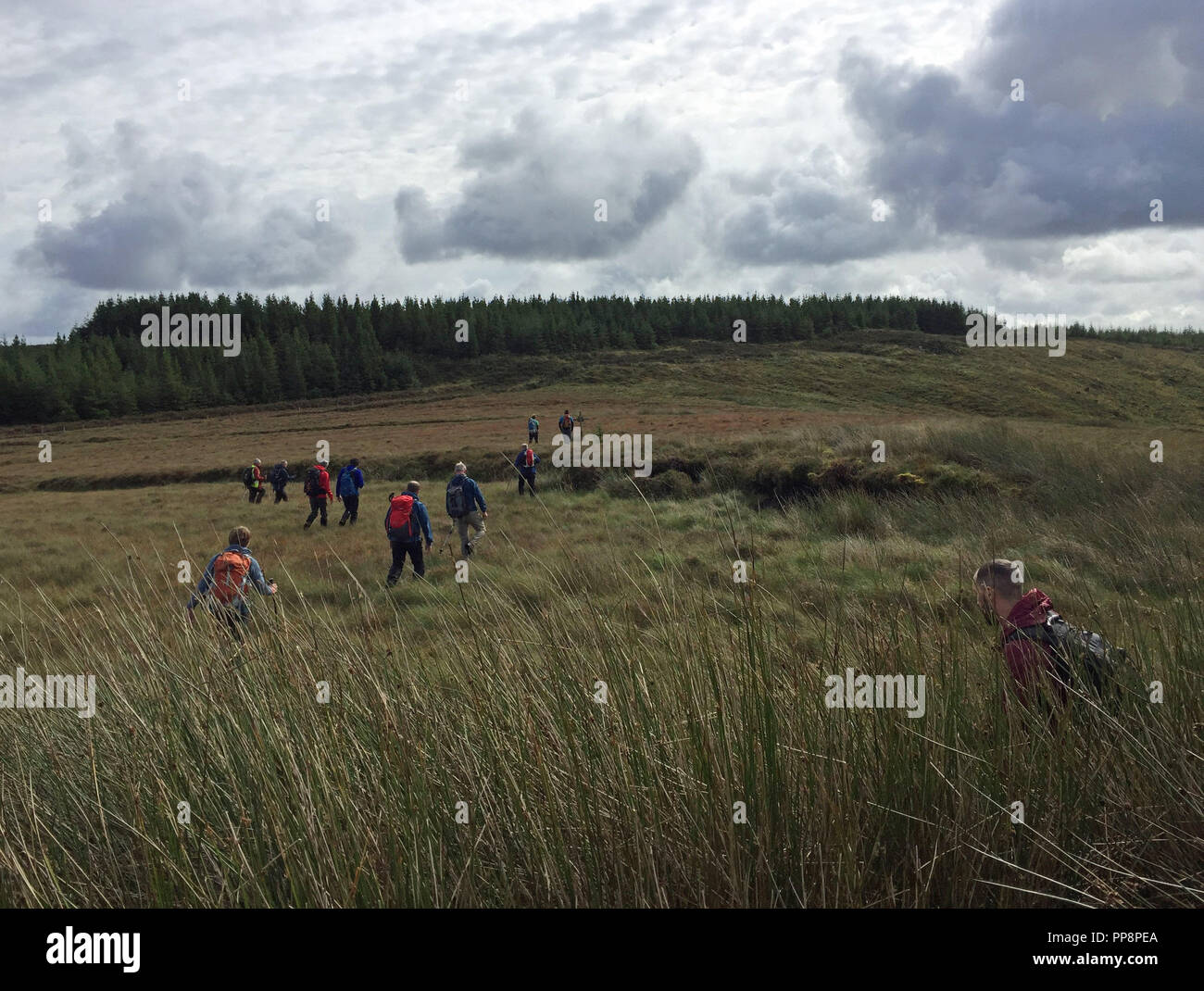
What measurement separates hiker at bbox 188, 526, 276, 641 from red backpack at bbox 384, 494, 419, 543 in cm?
510

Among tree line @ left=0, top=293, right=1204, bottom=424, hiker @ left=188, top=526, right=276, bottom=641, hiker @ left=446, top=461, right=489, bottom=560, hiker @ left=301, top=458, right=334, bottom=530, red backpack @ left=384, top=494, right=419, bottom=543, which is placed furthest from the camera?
tree line @ left=0, top=293, right=1204, bottom=424

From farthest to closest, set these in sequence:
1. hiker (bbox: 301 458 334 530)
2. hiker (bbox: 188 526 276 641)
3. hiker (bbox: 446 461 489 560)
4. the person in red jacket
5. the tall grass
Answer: hiker (bbox: 301 458 334 530)
hiker (bbox: 446 461 489 560)
hiker (bbox: 188 526 276 641)
the person in red jacket
the tall grass

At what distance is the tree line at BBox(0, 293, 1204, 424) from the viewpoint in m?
95.6

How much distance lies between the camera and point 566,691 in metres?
3.11

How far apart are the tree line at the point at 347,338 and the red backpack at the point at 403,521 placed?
218 feet

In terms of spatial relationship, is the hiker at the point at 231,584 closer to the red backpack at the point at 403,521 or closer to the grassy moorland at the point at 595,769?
the grassy moorland at the point at 595,769

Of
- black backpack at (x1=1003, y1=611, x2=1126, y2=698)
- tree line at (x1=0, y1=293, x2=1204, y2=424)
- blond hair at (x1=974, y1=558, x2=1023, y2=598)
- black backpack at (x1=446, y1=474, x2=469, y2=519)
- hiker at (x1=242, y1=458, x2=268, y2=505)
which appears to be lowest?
hiker at (x1=242, y1=458, x2=268, y2=505)

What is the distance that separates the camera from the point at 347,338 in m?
118

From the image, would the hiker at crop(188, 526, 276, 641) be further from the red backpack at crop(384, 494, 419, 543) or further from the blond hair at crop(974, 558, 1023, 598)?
the red backpack at crop(384, 494, 419, 543)

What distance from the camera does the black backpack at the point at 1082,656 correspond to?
3.26 m

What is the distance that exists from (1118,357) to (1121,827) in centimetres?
11803

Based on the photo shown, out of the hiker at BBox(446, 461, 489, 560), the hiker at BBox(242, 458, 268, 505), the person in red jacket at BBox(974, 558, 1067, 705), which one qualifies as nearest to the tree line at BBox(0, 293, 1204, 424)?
the hiker at BBox(242, 458, 268, 505)

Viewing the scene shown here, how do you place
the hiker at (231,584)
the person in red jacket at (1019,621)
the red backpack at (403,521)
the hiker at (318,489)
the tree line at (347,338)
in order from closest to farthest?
the person in red jacket at (1019,621)
the hiker at (231,584)
the red backpack at (403,521)
the hiker at (318,489)
the tree line at (347,338)

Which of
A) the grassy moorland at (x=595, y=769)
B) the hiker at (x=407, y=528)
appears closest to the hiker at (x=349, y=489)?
the hiker at (x=407, y=528)
